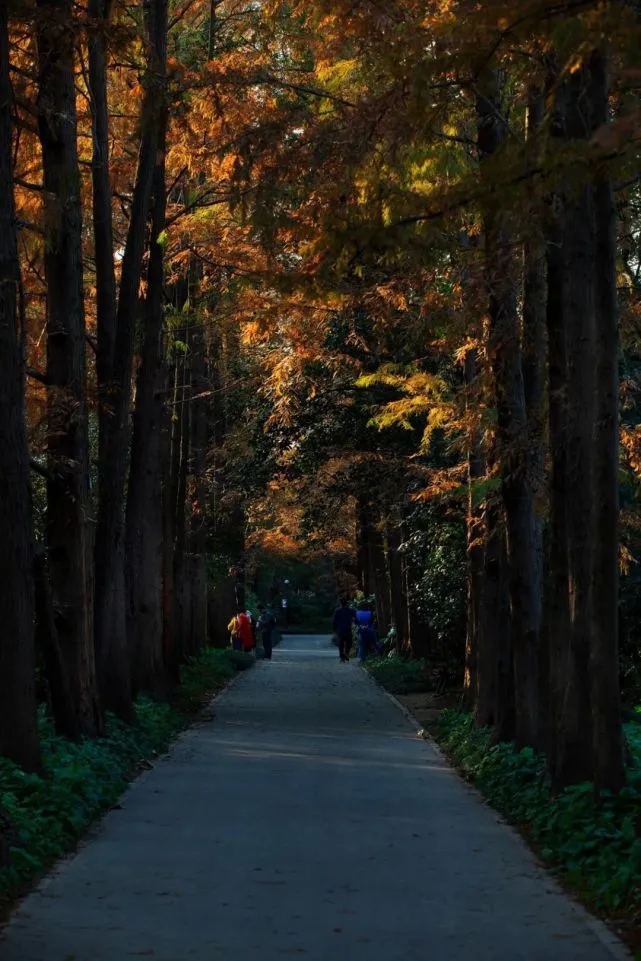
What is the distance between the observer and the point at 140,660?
81.3 feet

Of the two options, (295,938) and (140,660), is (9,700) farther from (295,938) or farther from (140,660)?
(140,660)

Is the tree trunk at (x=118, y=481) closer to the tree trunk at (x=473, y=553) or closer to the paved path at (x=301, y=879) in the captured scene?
the paved path at (x=301, y=879)

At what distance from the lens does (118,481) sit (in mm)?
19312

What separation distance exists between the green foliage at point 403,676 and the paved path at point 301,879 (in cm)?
1558

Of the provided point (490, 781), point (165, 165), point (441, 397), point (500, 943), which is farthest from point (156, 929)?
point (165, 165)

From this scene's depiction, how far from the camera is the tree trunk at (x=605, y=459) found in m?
11.1

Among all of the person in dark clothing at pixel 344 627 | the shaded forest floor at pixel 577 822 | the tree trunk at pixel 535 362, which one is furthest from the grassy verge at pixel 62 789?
the person in dark clothing at pixel 344 627

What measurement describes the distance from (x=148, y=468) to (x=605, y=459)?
12.7 m

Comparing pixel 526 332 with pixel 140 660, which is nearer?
pixel 526 332

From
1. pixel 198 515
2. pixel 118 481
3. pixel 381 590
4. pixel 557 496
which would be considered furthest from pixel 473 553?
Answer: pixel 381 590

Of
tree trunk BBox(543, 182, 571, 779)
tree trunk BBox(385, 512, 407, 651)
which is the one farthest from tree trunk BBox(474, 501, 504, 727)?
tree trunk BBox(385, 512, 407, 651)

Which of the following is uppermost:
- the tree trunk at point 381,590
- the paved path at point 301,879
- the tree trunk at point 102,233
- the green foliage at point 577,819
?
the tree trunk at point 102,233

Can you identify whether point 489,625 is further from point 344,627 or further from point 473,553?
point 344,627

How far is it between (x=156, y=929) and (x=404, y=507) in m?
22.7
